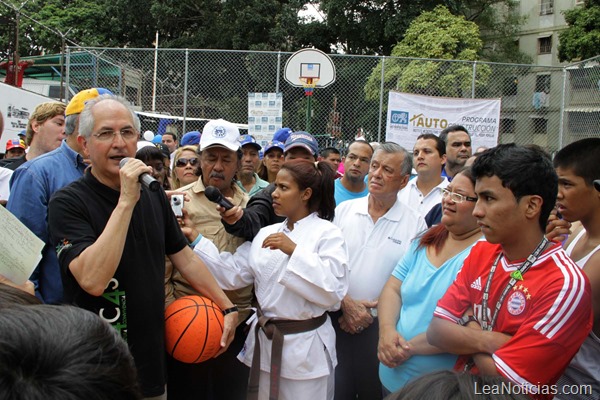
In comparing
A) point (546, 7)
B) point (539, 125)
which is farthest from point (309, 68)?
point (546, 7)

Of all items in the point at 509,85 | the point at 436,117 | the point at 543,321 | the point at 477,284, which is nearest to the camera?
Result: the point at 543,321

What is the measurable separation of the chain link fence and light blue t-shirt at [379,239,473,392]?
825cm

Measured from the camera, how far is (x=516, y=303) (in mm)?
2105

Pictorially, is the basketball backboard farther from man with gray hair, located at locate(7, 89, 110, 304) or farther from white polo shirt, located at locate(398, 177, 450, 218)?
man with gray hair, located at locate(7, 89, 110, 304)

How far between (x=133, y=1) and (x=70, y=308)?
27.5 metres

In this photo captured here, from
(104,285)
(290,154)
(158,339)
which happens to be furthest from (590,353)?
(290,154)

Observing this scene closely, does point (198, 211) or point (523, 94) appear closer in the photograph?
point (198, 211)

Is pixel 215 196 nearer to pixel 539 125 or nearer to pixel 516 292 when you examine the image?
pixel 516 292

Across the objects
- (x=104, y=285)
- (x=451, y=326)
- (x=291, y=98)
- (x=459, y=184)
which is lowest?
(x=451, y=326)

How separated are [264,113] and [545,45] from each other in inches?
1155

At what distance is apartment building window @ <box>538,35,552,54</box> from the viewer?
1259 inches

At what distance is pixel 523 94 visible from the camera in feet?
42.1

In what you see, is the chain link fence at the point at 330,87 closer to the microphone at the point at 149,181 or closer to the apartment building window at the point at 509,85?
the apartment building window at the point at 509,85

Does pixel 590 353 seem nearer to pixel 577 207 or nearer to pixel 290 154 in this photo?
pixel 577 207
